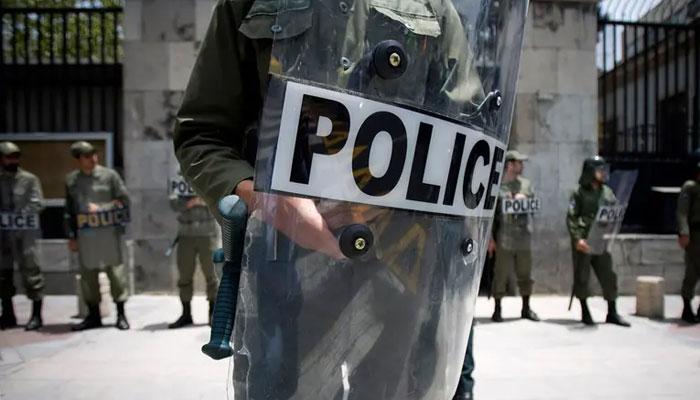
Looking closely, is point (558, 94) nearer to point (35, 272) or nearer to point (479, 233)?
point (35, 272)

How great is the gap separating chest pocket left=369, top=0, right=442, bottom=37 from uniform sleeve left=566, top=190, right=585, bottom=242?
242 inches

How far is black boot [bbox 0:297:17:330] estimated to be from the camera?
662 cm

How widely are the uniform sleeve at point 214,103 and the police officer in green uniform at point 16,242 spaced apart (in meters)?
5.92

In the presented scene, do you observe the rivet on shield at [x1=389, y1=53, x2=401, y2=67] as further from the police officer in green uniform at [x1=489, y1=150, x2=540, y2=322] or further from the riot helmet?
the riot helmet

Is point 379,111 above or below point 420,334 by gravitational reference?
above

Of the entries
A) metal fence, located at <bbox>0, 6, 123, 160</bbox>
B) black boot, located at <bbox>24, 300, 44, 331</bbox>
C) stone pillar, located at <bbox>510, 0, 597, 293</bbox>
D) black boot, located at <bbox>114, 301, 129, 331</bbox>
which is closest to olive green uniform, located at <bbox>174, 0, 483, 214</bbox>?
black boot, located at <bbox>114, 301, 129, 331</bbox>

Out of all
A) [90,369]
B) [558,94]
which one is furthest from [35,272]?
[558,94]

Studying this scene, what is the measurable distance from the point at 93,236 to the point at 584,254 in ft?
17.7

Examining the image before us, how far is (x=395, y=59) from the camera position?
1.15 metres

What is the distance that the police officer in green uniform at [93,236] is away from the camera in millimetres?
6402

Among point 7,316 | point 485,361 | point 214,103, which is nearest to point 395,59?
point 214,103

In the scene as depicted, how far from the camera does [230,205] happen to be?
119cm

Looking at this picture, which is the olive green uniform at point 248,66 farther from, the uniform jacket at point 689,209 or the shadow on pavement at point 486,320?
the uniform jacket at point 689,209

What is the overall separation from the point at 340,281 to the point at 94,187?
5965 mm
